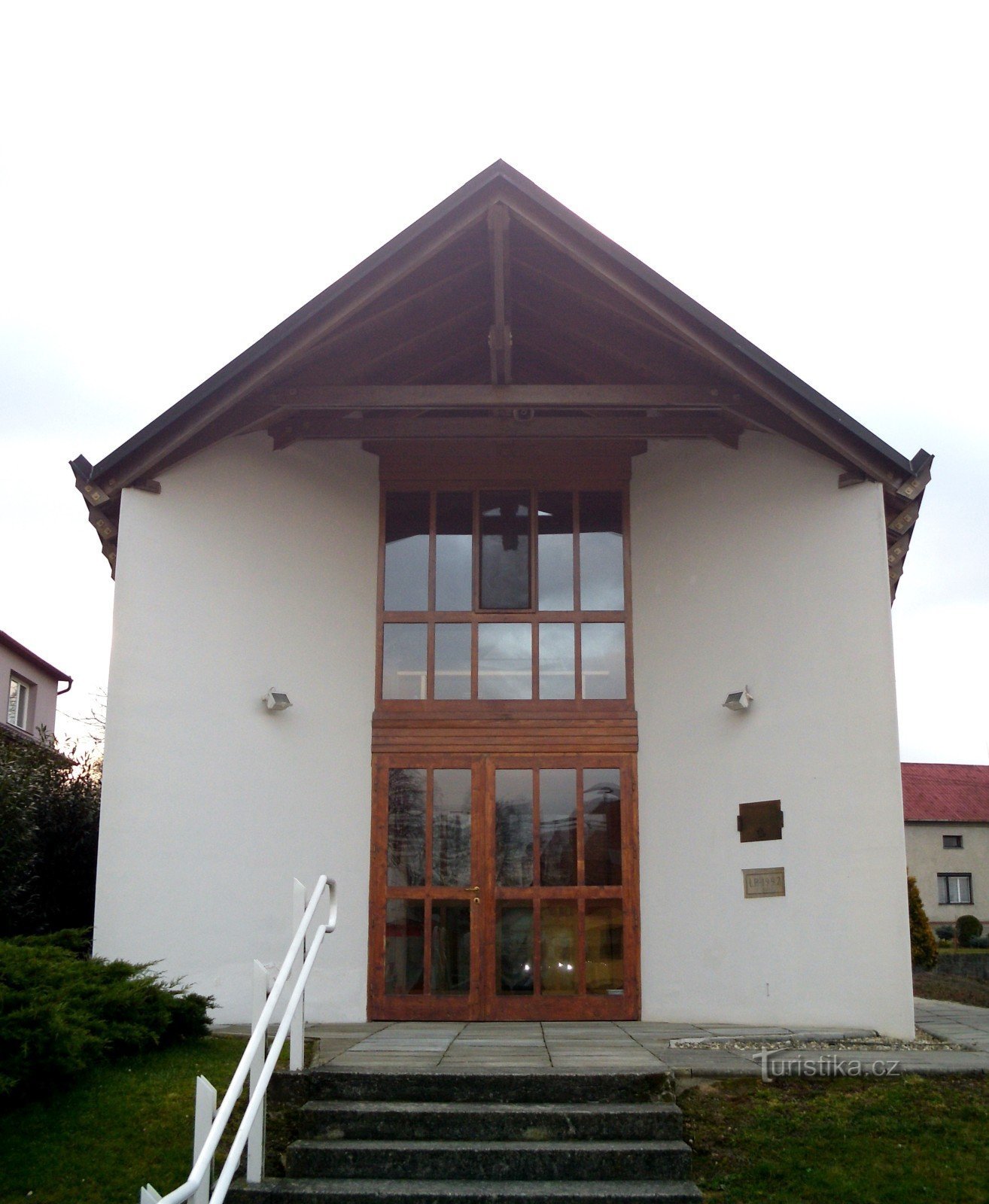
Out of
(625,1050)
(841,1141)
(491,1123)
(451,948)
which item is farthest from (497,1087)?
(451,948)

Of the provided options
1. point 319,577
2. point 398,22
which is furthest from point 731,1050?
point 398,22

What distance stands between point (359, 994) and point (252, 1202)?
4142 mm

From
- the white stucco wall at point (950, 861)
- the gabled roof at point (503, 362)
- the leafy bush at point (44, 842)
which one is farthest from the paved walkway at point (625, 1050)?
the white stucco wall at point (950, 861)

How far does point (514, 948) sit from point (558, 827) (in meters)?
1.00

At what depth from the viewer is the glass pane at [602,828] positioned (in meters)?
9.67

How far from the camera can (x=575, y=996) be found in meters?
9.45

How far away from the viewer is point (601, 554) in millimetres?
10383

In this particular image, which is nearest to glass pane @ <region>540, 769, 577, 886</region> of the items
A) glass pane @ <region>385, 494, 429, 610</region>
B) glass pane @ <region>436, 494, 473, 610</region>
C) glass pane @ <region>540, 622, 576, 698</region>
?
glass pane @ <region>540, 622, 576, 698</region>

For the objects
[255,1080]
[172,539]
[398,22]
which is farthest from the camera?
[172,539]

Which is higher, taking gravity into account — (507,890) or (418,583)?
(418,583)

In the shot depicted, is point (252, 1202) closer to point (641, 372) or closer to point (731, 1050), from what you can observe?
point (731, 1050)

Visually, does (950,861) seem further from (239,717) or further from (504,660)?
(239,717)

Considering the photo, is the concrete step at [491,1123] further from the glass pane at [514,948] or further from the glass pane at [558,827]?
the glass pane at [558,827]

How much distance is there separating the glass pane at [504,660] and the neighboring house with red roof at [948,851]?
3040cm
